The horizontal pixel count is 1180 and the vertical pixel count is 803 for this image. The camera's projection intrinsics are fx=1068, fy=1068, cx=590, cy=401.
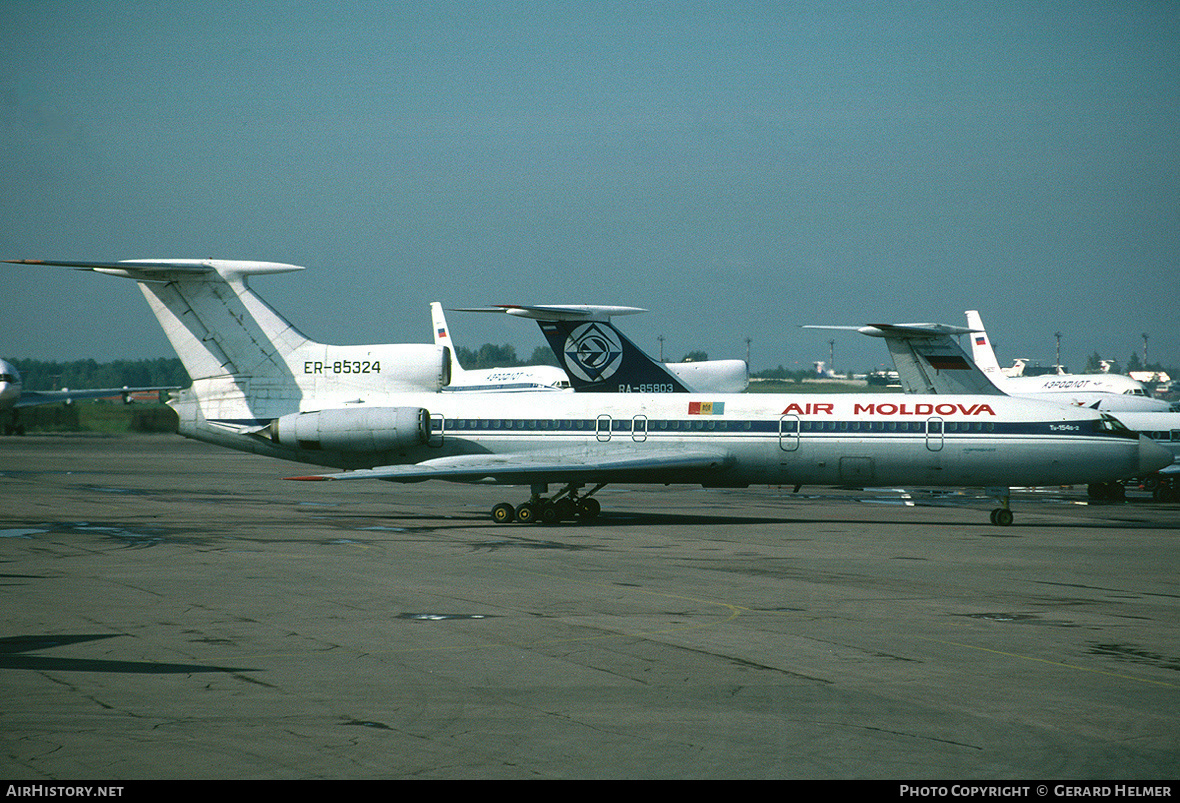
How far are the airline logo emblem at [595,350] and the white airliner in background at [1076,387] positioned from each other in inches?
796

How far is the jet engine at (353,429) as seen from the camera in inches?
1172

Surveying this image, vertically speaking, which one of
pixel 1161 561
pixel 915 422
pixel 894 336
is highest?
pixel 894 336

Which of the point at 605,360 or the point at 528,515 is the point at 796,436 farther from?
the point at 528,515

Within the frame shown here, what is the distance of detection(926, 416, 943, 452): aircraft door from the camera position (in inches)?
1139

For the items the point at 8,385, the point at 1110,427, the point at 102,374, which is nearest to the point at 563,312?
the point at 1110,427

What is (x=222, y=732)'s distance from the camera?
8570mm

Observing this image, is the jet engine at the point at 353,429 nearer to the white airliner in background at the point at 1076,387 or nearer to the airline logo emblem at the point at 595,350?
the airline logo emblem at the point at 595,350

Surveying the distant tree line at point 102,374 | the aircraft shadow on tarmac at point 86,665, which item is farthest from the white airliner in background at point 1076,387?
the distant tree line at point 102,374

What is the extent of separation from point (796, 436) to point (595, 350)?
21.8ft

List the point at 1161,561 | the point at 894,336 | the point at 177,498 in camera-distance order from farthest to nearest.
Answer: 1. the point at 894,336
2. the point at 177,498
3. the point at 1161,561
